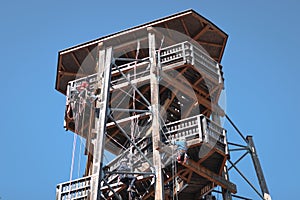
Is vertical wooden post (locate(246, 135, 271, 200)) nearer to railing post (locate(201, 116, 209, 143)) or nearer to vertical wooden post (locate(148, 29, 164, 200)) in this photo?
railing post (locate(201, 116, 209, 143))

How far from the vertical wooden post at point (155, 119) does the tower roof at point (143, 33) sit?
3.34 ft

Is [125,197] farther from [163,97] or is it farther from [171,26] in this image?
[171,26]

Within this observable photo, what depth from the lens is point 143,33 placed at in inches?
879

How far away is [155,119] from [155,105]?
721 millimetres

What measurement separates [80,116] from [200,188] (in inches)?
256

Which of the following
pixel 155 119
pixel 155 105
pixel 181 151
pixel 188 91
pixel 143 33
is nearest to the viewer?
pixel 181 151

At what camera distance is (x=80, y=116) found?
72.5 ft

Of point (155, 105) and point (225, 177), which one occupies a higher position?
point (155, 105)

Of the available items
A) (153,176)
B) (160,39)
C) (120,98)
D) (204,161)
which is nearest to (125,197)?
(153,176)

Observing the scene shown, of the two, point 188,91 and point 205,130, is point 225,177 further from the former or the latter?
point 188,91

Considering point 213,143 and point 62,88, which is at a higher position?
point 62,88

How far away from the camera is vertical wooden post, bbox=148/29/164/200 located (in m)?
16.5

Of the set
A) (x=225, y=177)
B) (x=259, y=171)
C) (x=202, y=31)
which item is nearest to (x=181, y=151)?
(x=225, y=177)

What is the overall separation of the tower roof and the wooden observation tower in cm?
4
